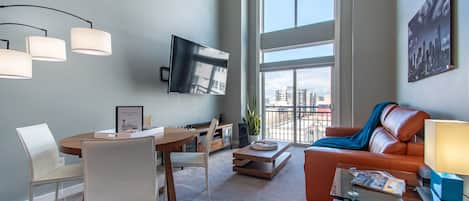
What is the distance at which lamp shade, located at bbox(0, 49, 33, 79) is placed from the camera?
5.21 ft

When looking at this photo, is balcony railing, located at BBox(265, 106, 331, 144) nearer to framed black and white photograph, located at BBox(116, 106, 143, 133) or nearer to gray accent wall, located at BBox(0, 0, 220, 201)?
gray accent wall, located at BBox(0, 0, 220, 201)

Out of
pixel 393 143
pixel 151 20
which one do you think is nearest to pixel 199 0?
pixel 151 20

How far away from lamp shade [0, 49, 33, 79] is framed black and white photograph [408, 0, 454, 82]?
10.7ft

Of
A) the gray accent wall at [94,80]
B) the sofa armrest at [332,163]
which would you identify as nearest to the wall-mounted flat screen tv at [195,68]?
the gray accent wall at [94,80]

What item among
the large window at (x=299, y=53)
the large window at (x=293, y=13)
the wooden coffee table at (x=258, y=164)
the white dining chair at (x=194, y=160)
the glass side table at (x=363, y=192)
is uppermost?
the large window at (x=293, y=13)

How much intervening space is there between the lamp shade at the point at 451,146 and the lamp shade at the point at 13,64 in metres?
2.76

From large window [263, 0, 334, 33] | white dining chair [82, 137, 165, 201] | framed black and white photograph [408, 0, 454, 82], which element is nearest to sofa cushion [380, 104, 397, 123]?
framed black and white photograph [408, 0, 454, 82]

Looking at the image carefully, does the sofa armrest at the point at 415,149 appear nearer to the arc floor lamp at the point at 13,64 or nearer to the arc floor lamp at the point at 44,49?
the arc floor lamp at the point at 44,49

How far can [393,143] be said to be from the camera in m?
1.89

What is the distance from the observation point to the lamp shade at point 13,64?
1.59 metres

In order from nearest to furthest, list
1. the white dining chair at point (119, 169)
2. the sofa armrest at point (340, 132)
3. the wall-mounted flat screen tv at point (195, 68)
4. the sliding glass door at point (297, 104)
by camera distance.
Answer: the white dining chair at point (119, 169), the sofa armrest at point (340, 132), the wall-mounted flat screen tv at point (195, 68), the sliding glass door at point (297, 104)

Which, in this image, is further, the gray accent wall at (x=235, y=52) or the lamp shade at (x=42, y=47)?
the gray accent wall at (x=235, y=52)

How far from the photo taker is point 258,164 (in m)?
3.39

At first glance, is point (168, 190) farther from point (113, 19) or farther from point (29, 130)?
point (113, 19)
